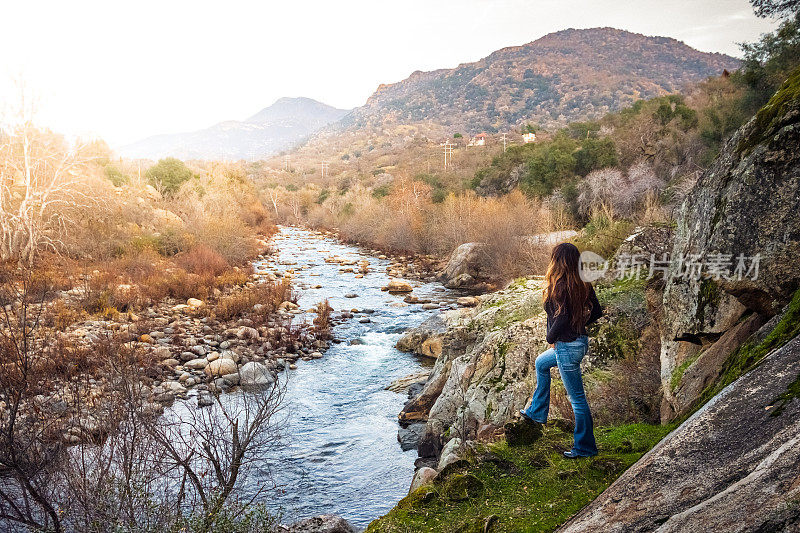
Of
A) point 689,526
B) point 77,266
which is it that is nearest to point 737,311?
point 689,526

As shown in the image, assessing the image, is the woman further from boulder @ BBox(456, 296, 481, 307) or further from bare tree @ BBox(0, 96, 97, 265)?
bare tree @ BBox(0, 96, 97, 265)

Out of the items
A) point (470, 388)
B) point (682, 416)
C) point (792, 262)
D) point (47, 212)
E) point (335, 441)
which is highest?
point (47, 212)

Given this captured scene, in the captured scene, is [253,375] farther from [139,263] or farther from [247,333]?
[139,263]

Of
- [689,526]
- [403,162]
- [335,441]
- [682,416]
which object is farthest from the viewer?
[403,162]

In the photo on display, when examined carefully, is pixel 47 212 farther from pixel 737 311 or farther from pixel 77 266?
pixel 737 311

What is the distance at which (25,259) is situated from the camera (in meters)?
17.7

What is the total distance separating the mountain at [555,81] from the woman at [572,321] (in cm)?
11466

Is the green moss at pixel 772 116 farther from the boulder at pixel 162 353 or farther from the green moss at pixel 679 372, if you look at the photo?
the boulder at pixel 162 353

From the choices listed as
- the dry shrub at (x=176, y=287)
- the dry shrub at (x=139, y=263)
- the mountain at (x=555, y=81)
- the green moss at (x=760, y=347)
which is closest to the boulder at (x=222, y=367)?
the dry shrub at (x=176, y=287)

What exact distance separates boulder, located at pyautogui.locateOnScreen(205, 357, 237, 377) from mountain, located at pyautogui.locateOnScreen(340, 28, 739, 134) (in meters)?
110

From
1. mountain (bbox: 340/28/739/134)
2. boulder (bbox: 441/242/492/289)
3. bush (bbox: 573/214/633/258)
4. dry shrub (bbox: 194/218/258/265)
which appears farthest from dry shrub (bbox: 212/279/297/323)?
mountain (bbox: 340/28/739/134)

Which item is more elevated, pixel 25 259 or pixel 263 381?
pixel 25 259

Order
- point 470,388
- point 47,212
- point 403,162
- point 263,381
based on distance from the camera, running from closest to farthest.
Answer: point 470,388
point 263,381
point 47,212
point 403,162

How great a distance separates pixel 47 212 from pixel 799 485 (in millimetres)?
24105
